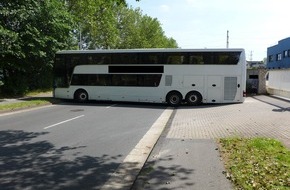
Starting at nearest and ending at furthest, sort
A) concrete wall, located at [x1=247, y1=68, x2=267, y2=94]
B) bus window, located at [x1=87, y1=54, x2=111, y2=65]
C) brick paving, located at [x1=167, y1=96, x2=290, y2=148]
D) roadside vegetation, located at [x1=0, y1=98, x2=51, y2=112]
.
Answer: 1. brick paving, located at [x1=167, y1=96, x2=290, y2=148]
2. roadside vegetation, located at [x1=0, y1=98, x2=51, y2=112]
3. bus window, located at [x1=87, y1=54, x2=111, y2=65]
4. concrete wall, located at [x1=247, y1=68, x2=267, y2=94]

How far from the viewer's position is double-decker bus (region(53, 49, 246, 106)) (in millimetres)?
21484

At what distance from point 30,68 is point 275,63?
58.8 meters

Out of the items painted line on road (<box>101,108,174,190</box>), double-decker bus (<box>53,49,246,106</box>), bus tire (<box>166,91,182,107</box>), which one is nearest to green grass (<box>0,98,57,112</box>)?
double-decker bus (<box>53,49,246,106</box>)

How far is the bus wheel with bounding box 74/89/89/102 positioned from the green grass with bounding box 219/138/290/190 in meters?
15.4

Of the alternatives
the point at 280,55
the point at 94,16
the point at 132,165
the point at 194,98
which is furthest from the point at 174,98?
the point at 280,55

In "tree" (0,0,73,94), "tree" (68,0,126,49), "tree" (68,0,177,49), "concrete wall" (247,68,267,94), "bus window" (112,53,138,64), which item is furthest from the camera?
"tree" (68,0,177,49)

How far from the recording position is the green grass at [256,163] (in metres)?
5.90

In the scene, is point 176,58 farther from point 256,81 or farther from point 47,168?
point 47,168

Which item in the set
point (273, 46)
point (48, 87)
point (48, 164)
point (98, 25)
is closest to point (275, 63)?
point (273, 46)

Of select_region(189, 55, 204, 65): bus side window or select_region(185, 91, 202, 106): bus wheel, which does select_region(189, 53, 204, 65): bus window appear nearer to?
select_region(189, 55, 204, 65): bus side window

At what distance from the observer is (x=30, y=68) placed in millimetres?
28719

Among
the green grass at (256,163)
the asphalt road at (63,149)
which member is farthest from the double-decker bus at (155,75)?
the green grass at (256,163)

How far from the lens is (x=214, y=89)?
859 inches

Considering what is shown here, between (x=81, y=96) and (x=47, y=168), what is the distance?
1704cm
